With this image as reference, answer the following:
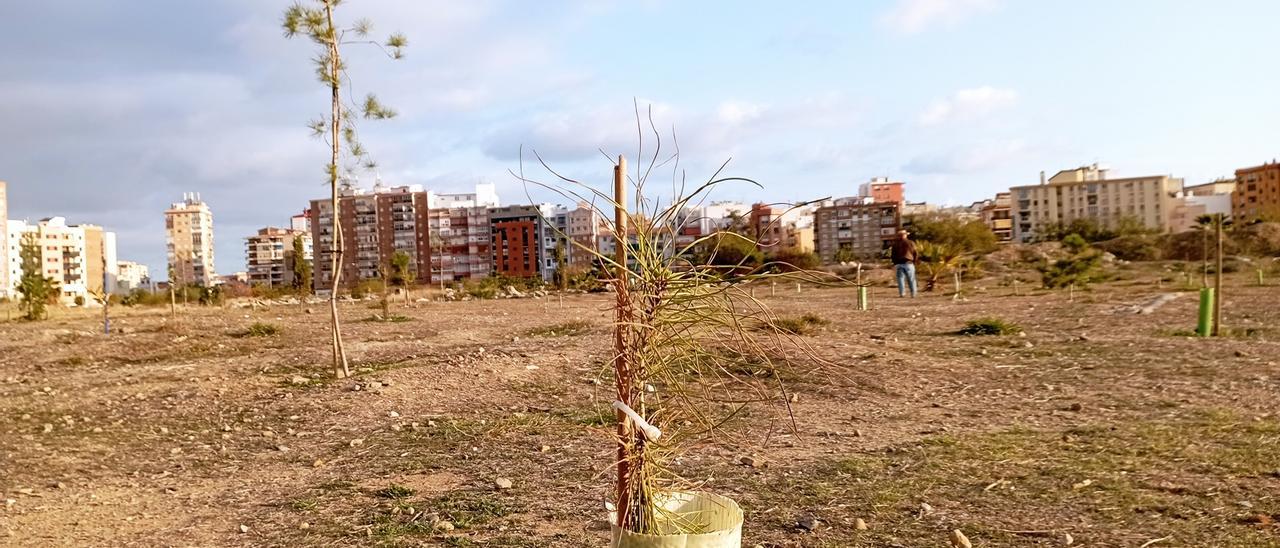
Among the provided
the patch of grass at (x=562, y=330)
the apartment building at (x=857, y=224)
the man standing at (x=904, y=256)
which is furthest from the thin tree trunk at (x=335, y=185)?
the apartment building at (x=857, y=224)

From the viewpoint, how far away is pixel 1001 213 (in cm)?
10306

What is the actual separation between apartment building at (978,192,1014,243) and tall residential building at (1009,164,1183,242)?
86 cm

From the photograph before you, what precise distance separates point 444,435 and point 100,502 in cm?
200

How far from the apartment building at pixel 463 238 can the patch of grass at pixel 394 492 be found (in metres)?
88.9

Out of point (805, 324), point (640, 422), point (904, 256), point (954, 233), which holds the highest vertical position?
point (954, 233)

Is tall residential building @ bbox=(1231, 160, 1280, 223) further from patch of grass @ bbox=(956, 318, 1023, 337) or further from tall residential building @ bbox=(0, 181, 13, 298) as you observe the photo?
tall residential building @ bbox=(0, 181, 13, 298)

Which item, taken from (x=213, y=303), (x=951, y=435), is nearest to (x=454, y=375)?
(x=951, y=435)

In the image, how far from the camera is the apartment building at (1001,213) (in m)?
96.4

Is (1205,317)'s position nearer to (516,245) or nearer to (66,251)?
(516,245)

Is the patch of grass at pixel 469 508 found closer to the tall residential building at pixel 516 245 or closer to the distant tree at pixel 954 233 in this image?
the distant tree at pixel 954 233

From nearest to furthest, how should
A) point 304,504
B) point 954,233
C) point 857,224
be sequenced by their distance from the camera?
point 304,504 → point 954,233 → point 857,224

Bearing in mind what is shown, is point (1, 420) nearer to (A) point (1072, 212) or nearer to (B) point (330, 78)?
(B) point (330, 78)

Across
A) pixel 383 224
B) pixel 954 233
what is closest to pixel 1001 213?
pixel 954 233

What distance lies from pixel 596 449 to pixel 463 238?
96873 millimetres
